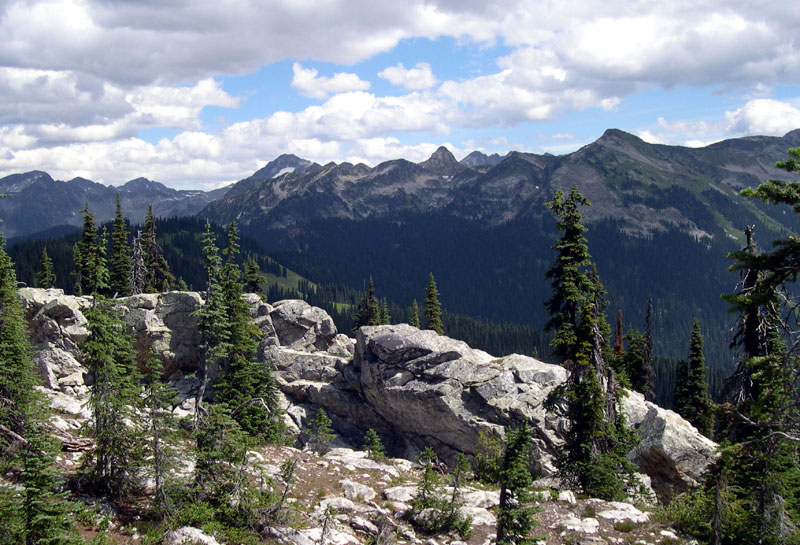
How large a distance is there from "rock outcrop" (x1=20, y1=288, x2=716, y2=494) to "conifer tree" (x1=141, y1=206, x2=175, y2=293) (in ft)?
53.8

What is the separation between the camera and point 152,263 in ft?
230

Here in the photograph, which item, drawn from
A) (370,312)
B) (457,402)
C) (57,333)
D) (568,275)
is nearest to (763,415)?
(568,275)

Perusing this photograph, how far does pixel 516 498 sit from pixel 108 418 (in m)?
17.5

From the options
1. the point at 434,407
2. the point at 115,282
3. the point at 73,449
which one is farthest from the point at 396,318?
the point at 73,449

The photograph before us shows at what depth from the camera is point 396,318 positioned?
17225 cm

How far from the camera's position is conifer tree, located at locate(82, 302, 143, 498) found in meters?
21.5

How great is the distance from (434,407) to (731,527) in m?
30.8

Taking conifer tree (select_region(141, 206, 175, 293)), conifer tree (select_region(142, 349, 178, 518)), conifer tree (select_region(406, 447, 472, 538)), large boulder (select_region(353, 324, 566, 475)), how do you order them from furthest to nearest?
conifer tree (select_region(141, 206, 175, 293)) < large boulder (select_region(353, 324, 566, 475)) < conifer tree (select_region(406, 447, 472, 538)) < conifer tree (select_region(142, 349, 178, 518))

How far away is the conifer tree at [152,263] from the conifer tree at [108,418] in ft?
156

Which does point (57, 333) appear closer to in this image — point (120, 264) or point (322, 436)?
point (120, 264)

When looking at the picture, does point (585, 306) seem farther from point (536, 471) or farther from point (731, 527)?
point (536, 471)

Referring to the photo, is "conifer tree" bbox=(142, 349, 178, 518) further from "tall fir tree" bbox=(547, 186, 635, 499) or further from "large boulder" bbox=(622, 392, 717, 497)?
"large boulder" bbox=(622, 392, 717, 497)

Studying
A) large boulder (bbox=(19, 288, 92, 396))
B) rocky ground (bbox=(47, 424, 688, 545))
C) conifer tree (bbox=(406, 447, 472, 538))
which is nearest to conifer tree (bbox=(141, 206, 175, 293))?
large boulder (bbox=(19, 288, 92, 396))

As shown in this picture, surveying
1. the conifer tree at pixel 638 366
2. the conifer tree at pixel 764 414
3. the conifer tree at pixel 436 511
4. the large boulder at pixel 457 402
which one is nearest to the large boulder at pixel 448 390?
the large boulder at pixel 457 402
